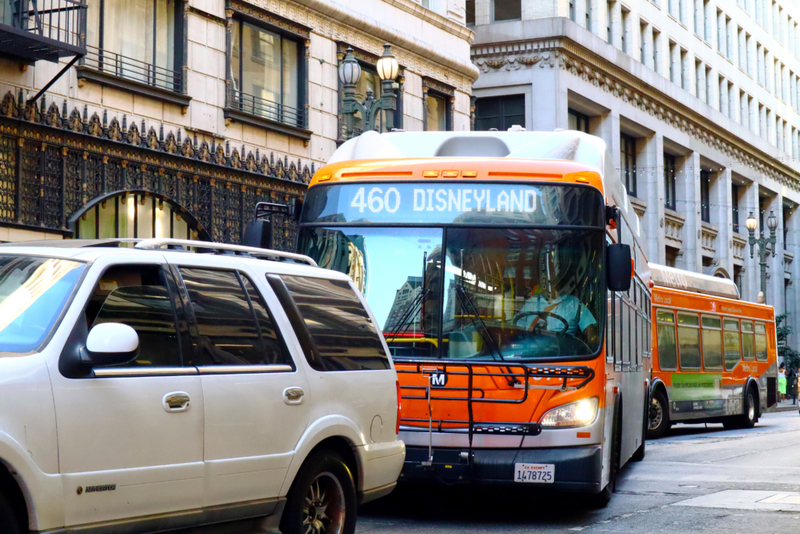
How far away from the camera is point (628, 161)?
44688 millimetres

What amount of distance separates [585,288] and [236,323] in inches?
145

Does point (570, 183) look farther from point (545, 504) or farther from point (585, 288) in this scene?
point (545, 504)

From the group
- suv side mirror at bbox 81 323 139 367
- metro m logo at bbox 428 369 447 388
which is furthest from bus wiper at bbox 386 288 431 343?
suv side mirror at bbox 81 323 139 367

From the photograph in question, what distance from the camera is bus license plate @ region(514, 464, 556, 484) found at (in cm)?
885

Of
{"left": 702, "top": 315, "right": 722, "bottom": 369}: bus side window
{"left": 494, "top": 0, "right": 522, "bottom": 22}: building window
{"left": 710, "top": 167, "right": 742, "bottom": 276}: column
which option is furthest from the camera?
{"left": 710, "top": 167, "right": 742, "bottom": 276}: column

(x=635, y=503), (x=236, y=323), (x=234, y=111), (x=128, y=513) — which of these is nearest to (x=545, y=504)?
(x=635, y=503)

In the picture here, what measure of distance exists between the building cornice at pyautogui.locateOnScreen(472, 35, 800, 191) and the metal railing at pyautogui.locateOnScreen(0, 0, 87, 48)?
74.8 ft

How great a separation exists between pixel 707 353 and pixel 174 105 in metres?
11.8

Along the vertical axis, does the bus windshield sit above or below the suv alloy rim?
above

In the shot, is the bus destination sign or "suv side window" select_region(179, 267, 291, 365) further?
the bus destination sign

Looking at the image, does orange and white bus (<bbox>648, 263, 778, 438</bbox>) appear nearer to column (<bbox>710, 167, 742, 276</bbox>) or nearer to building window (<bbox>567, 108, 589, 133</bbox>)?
building window (<bbox>567, 108, 589, 133</bbox>)

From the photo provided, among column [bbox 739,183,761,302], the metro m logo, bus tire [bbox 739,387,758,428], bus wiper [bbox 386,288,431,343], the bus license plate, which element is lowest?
bus tire [bbox 739,387,758,428]

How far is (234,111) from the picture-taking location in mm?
20328

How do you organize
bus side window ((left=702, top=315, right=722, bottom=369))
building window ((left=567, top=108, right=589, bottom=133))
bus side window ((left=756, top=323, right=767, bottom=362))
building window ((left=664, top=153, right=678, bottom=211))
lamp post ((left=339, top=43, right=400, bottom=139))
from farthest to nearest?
building window ((left=664, top=153, right=678, bottom=211)) → building window ((left=567, top=108, right=589, bottom=133)) → bus side window ((left=756, top=323, right=767, bottom=362)) → bus side window ((left=702, top=315, right=722, bottom=369)) → lamp post ((left=339, top=43, right=400, bottom=139))
